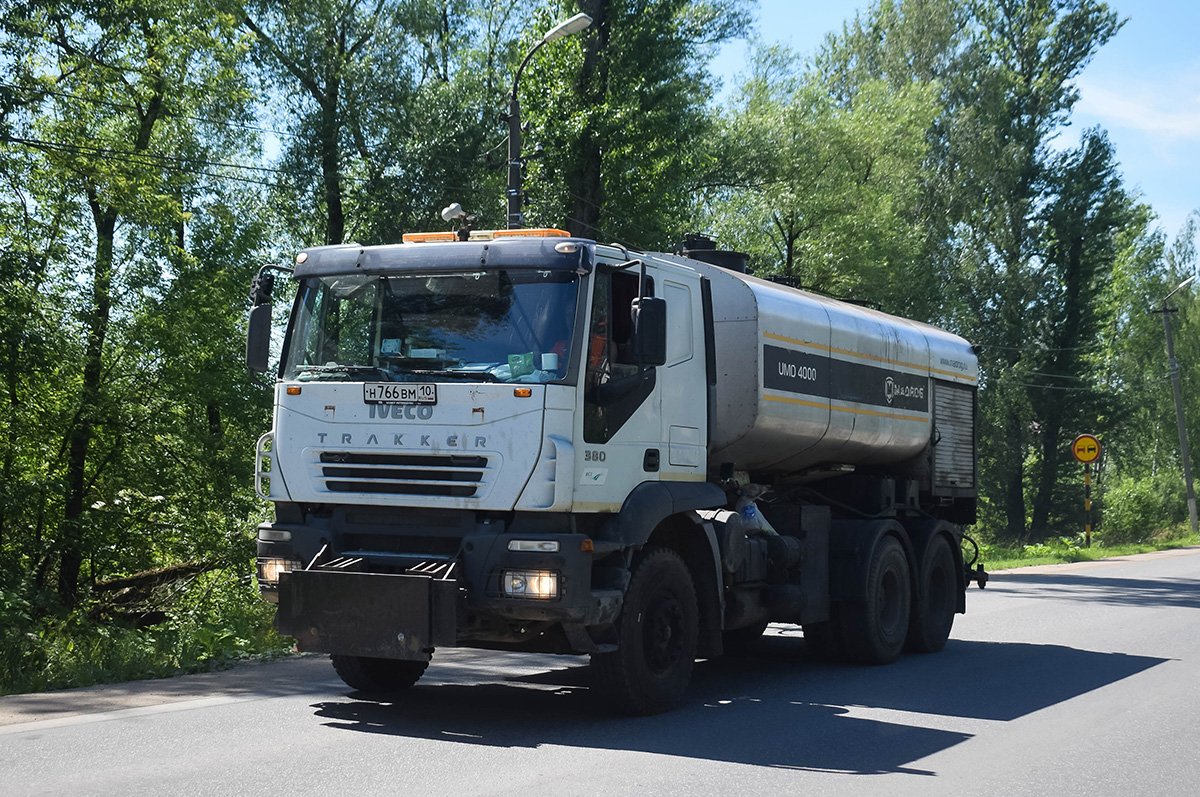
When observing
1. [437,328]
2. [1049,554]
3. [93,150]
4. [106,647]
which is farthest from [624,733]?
[1049,554]

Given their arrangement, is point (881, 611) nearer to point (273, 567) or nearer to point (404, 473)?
point (404, 473)

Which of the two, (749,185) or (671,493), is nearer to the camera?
(671,493)

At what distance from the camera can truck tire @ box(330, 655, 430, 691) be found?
29.1ft

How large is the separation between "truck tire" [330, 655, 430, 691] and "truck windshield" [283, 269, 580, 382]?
2.09m

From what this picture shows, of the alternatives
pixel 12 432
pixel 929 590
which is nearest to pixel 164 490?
pixel 12 432

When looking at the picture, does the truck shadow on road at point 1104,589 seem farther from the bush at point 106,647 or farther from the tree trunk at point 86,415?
the tree trunk at point 86,415

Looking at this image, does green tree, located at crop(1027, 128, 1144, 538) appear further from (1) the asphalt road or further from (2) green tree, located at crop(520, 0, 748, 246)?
(1) the asphalt road

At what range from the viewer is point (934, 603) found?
43.1 ft

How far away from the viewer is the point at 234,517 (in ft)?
61.7

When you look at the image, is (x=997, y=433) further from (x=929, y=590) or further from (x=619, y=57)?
(x=929, y=590)

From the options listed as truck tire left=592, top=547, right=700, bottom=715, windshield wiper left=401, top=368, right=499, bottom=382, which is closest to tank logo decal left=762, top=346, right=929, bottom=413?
truck tire left=592, top=547, right=700, bottom=715

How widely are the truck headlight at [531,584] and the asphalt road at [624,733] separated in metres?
0.87

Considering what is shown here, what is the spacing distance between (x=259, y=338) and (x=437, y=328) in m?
1.45

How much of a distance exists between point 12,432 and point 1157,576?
822 inches
